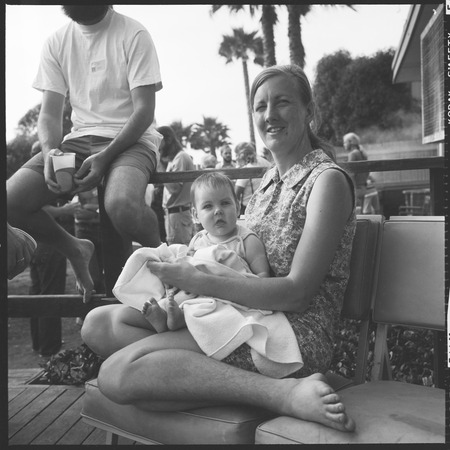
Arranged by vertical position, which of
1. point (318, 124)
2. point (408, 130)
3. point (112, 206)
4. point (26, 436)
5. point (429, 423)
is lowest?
point (26, 436)

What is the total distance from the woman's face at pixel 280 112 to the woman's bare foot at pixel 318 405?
35.7 inches

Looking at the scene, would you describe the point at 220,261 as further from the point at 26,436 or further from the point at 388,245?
the point at 26,436

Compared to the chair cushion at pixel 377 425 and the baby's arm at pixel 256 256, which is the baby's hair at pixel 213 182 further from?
the chair cushion at pixel 377 425

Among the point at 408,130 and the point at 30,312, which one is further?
the point at 408,130

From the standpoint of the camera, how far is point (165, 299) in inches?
70.5

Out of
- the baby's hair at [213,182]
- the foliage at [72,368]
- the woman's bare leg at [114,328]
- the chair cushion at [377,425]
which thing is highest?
the baby's hair at [213,182]

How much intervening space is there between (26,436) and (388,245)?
199 cm

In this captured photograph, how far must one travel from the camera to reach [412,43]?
927 cm

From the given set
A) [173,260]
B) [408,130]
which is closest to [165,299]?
[173,260]

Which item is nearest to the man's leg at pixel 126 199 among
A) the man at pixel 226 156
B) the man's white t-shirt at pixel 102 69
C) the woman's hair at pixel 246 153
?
A: the man's white t-shirt at pixel 102 69

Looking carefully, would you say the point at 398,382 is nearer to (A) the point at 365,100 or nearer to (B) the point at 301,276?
(B) the point at 301,276

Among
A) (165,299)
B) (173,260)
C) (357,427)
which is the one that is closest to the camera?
(357,427)

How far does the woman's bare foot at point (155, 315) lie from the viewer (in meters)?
1.72

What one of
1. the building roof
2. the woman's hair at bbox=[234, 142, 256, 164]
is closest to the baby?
the building roof
